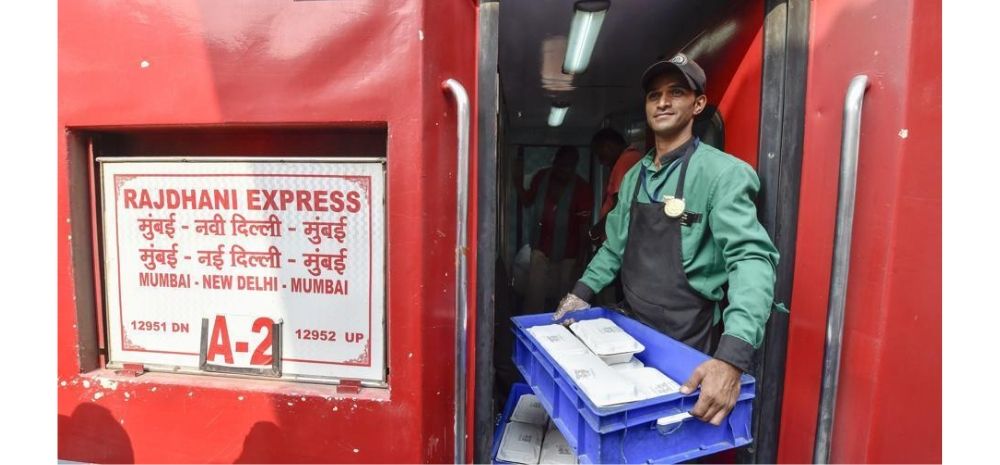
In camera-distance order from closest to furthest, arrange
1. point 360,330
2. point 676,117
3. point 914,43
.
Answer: point 914,43, point 360,330, point 676,117

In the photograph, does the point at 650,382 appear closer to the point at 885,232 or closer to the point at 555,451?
the point at 555,451

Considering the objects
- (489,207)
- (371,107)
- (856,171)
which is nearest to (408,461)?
(489,207)

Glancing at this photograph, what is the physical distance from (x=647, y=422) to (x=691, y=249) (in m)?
0.74

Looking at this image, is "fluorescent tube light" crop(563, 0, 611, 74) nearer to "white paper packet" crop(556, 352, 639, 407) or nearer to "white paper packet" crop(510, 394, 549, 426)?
"white paper packet" crop(556, 352, 639, 407)

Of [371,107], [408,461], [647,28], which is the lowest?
[408,461]

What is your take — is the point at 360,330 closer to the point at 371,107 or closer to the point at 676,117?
the point at 371,107

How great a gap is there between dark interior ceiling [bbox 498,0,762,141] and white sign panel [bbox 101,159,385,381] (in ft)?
5.67

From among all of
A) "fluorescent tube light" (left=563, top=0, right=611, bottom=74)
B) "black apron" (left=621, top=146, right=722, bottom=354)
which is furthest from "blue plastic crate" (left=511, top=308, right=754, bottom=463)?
"fluorescent tube light" (left=563, top=0, right=611, bottom=74)

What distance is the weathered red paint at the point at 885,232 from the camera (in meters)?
1.44

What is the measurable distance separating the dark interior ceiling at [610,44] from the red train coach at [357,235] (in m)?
0.58

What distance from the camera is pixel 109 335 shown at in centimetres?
192

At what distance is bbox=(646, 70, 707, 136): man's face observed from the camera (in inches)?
75.3

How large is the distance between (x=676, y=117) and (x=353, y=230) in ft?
4.95

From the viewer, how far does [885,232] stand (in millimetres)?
1479
